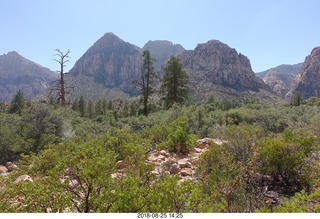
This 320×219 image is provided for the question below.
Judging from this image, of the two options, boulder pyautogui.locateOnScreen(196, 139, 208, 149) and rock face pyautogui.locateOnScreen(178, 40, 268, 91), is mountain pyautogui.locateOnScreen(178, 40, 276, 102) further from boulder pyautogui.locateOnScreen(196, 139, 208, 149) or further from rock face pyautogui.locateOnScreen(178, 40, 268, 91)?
boulder pyautogui.locateOnScreen(196, 139, 208, 149)

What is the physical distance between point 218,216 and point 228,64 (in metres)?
153

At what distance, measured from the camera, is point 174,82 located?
24938 millimetres

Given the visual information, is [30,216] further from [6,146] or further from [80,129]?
[80,129]

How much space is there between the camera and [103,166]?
3318mm

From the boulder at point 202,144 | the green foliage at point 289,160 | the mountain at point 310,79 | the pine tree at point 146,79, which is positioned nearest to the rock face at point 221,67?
the mountain at point 310,79

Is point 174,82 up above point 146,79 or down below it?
below

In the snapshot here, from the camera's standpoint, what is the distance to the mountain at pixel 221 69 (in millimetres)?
117431

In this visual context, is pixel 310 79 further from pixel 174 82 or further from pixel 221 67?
pixel 174 82

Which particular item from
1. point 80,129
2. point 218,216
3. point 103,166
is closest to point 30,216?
point 103,166

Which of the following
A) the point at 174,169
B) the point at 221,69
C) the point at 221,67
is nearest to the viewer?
the point at 174,169

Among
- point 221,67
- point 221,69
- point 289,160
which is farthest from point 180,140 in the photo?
point 221,67

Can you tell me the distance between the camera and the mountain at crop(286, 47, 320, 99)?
165m

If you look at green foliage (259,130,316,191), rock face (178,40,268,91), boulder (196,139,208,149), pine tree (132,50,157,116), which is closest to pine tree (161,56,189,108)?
pine tree (132,50,157,116)

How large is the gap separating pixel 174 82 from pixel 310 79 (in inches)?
7075
